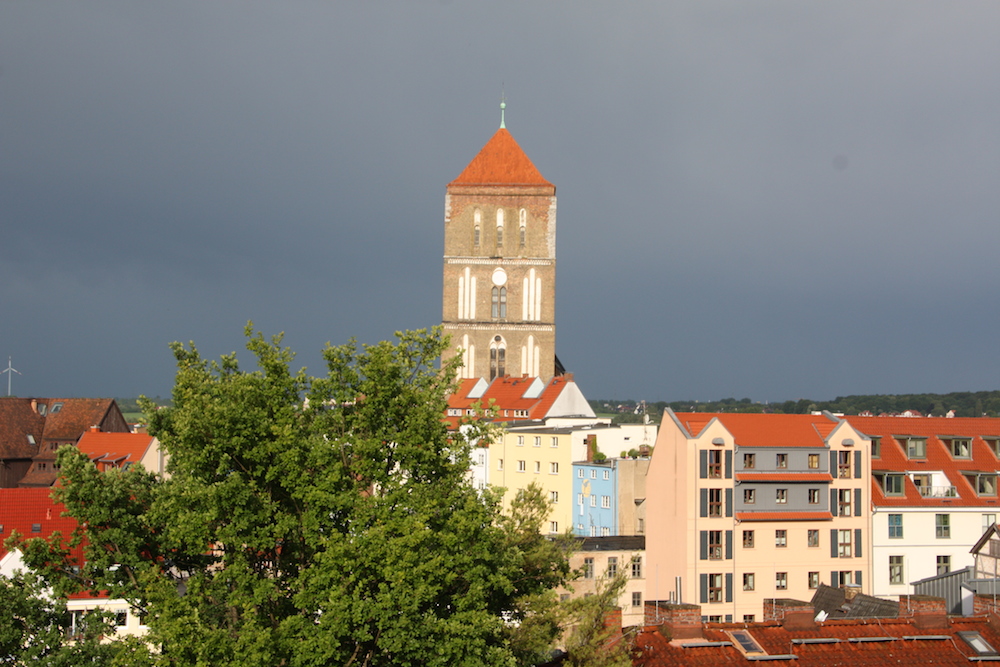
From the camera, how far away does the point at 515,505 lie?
94.1 ft

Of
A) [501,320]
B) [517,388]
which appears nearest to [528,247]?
[501,320]

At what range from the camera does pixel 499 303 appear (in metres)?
104

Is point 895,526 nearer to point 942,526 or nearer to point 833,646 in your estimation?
point 942,526

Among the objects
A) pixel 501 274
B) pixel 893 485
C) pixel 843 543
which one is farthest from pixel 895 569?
pixel 501 274

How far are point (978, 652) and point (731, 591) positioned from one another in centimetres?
2168

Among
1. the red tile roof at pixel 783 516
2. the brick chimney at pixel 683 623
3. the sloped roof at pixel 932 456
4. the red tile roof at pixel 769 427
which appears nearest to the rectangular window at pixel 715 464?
the red tile roof at pixel 769 427

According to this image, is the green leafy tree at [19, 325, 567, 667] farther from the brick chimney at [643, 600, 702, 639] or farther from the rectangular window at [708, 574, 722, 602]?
the rectangular window at [708, 574, 722, 602]

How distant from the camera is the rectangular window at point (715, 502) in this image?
4666cm

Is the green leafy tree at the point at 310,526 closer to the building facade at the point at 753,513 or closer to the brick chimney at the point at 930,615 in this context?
the brick chimney at the point at 930,615

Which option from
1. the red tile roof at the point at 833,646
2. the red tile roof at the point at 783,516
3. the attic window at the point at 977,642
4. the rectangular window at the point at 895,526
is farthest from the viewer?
the rectangular window at the point at 895,526

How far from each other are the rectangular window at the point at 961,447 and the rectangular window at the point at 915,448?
149 centimetres

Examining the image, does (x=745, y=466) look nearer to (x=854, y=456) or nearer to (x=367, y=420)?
(x=854, y=456)

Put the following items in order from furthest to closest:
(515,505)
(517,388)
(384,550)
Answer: (517,388), (515,505), (384,550)

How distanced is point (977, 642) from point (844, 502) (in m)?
23.4
